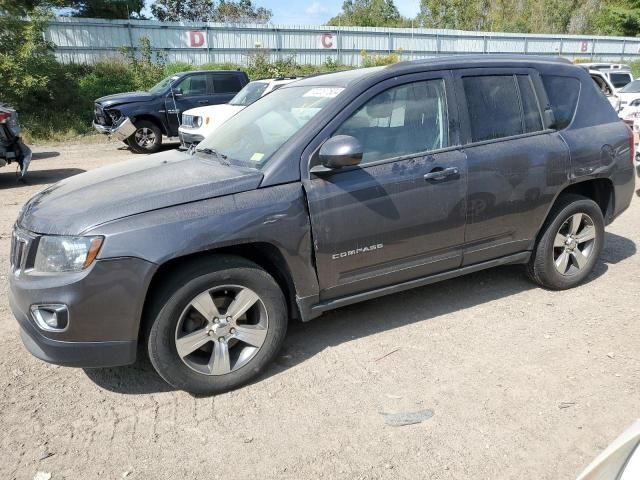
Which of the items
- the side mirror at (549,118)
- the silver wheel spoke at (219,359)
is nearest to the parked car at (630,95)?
the side mirror at (549,118)

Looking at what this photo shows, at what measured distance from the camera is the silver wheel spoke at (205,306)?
3.00 m

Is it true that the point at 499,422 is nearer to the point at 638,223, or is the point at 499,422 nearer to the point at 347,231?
the point at 347,231

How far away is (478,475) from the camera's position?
2.48m

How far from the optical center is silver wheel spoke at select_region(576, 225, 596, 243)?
4.48 meters

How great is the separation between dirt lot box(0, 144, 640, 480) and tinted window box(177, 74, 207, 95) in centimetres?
1085

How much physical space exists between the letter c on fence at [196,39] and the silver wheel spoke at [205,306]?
23.2 metres

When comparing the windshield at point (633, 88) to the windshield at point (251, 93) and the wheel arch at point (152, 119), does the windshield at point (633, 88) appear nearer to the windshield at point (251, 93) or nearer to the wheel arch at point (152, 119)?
the windshield at point (251, 93)

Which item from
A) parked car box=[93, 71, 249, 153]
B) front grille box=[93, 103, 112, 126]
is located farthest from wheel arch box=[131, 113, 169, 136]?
front grille box=[93, 103, 112, 126]

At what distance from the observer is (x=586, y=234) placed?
4.50m

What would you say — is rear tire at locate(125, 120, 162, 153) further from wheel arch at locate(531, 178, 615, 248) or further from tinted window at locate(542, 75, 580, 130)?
wheel arch at locate(531, 178, 615, 248)

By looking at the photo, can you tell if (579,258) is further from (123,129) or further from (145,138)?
(145,138)

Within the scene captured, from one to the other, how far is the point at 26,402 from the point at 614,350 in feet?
12.4

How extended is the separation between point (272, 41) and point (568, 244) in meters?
23.9

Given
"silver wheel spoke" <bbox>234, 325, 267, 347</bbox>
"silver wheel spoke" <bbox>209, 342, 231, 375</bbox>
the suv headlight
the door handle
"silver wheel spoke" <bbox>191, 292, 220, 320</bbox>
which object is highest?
the door handle
